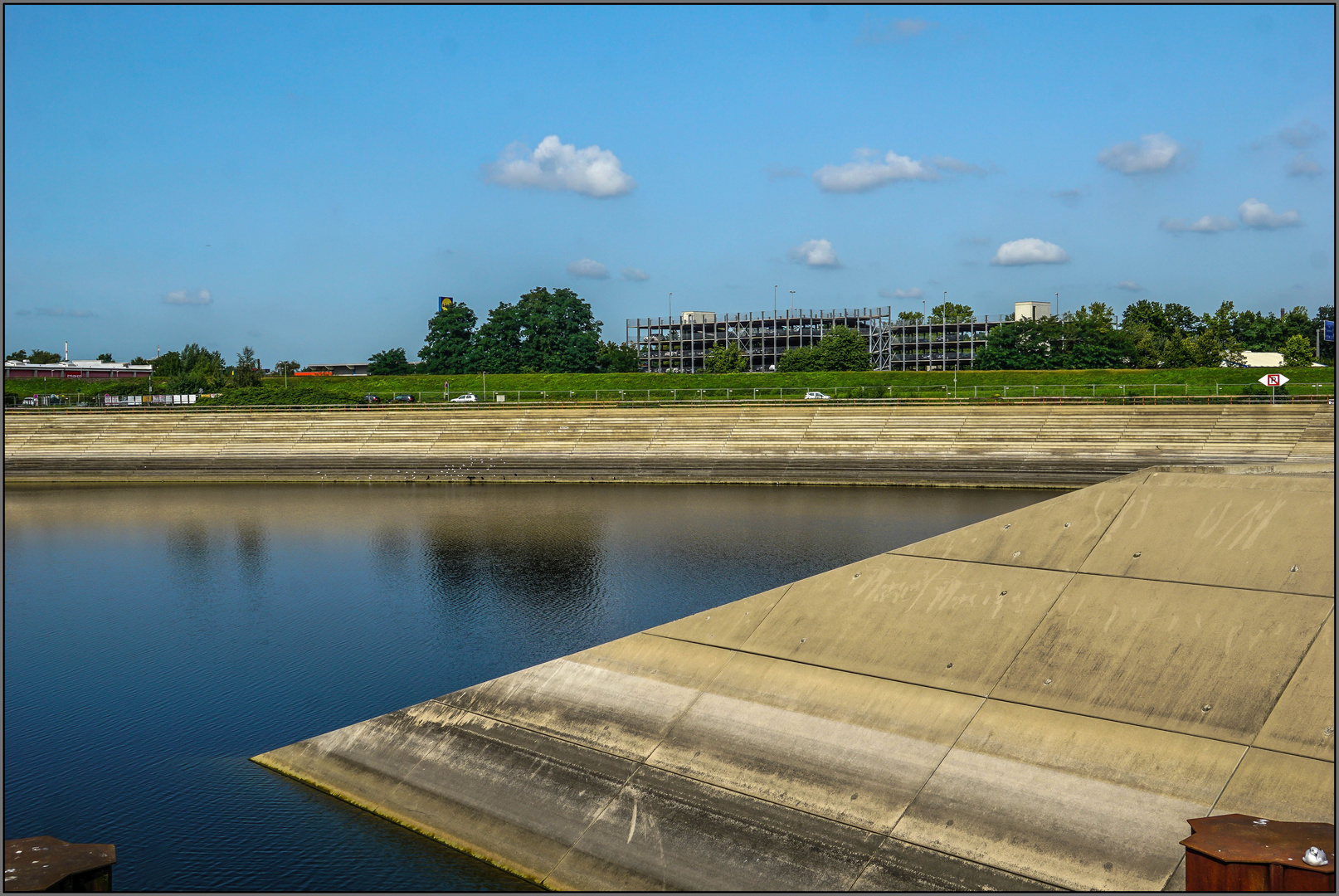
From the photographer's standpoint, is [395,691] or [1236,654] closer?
[1236,654]

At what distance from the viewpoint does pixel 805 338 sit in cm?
15325

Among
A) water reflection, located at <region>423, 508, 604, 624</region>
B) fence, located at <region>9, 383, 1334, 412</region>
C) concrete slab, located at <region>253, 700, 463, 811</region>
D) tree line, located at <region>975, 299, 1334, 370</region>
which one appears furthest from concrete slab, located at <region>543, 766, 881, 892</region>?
tree line, located at <region>975, 299, 1334, 370</region>

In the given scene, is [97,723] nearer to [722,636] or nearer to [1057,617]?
[722,636]

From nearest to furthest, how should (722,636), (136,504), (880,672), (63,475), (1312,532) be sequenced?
(1312,532)
(880,672)
(722,636)
(136,504)
(63,475)

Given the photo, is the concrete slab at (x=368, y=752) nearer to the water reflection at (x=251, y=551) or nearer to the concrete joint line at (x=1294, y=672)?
the concrete joint line at (x=1294, y=672)

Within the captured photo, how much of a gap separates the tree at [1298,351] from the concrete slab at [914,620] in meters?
98.9

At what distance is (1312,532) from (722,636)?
9025 millimetres

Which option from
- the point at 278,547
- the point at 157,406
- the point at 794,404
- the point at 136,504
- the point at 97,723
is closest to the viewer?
the point at 97,723

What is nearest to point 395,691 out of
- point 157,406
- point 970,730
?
point 970,730

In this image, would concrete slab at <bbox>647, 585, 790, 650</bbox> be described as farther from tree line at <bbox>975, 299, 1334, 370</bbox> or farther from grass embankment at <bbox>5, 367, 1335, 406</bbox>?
tree line at <bbox>975, 299, 1334, 370</bbox>

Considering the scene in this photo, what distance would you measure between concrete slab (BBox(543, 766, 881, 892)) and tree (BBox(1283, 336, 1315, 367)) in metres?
→ 104

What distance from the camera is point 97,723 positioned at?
64.4 ft

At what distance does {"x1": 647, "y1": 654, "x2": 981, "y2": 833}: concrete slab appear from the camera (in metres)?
13.2

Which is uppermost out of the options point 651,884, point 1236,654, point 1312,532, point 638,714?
point 1312,532
